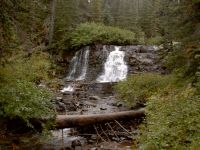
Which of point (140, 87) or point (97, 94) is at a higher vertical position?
point (140, 87)

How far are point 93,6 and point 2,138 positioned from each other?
122 feet

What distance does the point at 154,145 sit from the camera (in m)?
7.45

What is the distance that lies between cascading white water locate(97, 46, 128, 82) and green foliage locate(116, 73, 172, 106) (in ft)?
26.8

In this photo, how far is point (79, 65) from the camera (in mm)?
29297

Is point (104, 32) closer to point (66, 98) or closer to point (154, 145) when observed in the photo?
point (66, 98)

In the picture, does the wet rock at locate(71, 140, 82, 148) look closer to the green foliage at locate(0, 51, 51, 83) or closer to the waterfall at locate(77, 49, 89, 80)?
the green foliage at locate(0, 51, 51, 83)

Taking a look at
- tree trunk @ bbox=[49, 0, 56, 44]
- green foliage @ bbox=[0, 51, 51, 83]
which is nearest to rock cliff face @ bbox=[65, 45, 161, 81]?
green foliage @ bbox=[0, 51, 51, 83]

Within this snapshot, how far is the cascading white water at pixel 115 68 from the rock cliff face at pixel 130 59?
0.94 ft

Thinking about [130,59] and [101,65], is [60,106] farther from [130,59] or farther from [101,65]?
[130,59]

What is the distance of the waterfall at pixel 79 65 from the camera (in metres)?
28.1

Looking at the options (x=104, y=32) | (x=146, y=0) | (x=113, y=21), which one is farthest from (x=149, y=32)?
(x=104, y=32)

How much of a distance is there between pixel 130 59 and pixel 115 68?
136 centimetres

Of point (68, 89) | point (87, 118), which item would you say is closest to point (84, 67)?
point (68, 89)

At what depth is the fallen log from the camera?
10.5m
